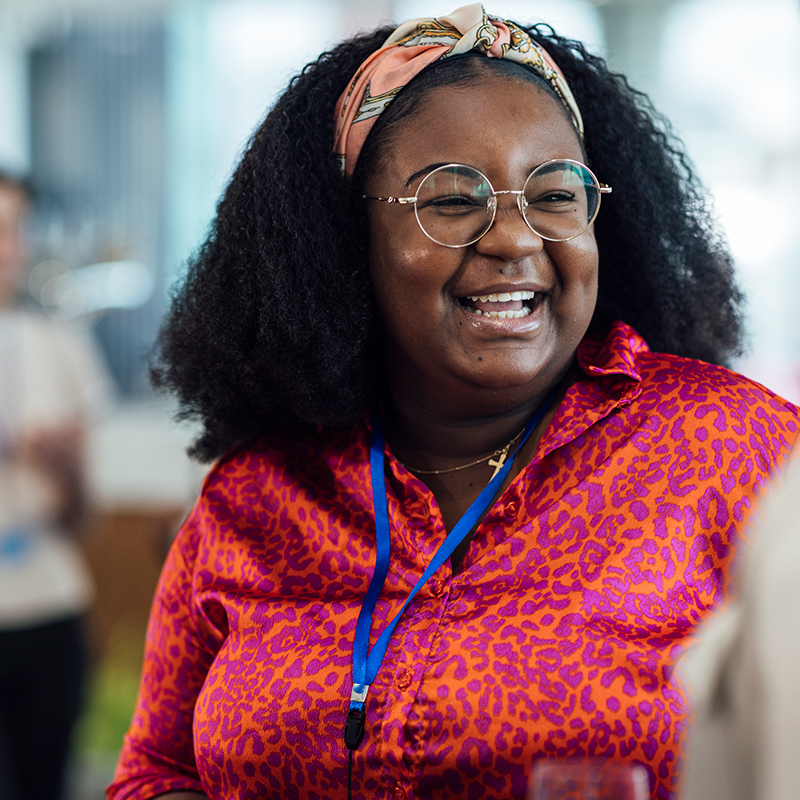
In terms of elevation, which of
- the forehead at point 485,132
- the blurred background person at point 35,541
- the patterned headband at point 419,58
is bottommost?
the blurred background person at point 35,541

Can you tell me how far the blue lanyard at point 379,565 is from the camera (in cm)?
120

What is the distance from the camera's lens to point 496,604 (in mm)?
1222

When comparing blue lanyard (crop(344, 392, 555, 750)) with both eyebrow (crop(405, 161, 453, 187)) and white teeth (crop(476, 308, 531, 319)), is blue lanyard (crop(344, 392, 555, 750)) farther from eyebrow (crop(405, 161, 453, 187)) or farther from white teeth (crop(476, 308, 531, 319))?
eyebrow (crop(405, 161, 453, 187))

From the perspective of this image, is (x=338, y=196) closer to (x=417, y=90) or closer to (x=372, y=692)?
(x=417, y=90)

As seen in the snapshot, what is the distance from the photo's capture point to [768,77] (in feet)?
13.4

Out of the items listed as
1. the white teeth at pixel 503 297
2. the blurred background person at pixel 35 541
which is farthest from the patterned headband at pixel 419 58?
the blurred background person at pixel 35 541

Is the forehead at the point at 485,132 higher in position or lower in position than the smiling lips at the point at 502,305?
higher

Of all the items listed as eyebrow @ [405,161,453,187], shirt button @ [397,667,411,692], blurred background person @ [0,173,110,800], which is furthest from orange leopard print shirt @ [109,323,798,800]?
blurred background person @ [0,173,110,800]

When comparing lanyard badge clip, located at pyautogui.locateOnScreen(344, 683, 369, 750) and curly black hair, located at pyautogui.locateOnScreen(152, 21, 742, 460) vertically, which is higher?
curly black hair, located at pyautogui.locateOnScreen(152, 21, 742, 460)

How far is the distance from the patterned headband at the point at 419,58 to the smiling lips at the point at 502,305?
0.32 meters

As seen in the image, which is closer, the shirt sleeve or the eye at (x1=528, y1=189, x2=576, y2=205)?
the eye at (x1=528, y1=189, x2=576, y2=205)

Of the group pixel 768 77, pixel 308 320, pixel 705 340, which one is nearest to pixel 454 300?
pixel 308 320

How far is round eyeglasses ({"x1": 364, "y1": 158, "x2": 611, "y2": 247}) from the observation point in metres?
1.32

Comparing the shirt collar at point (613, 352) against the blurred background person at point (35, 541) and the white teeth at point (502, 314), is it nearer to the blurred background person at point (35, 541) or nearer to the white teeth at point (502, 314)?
the white teeth at point (502, 314)
